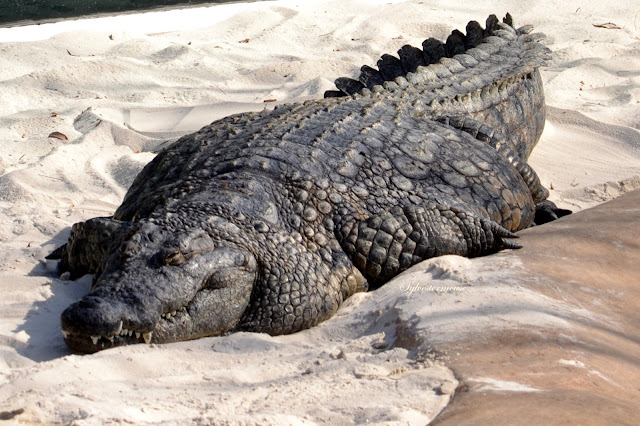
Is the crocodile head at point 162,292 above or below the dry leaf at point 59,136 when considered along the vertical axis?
above

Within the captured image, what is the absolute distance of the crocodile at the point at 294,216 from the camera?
3.36 m

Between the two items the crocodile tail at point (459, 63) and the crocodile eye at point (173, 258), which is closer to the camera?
the crocodile eye at point (173, 258)

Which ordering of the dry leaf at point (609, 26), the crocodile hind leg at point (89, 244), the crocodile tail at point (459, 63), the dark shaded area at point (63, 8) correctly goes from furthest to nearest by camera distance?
the dry leaf at point (609, 26) < the dark shaded area at point (63, 8) < the crocodile tail at point (459, 63) < the crocodile hind leg at point (89, 244)

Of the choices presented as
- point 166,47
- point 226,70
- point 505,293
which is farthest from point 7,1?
point 505,293

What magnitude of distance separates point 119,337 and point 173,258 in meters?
0.39

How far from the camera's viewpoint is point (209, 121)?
6.38 m

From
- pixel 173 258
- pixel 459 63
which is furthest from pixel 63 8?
pixel 173 258

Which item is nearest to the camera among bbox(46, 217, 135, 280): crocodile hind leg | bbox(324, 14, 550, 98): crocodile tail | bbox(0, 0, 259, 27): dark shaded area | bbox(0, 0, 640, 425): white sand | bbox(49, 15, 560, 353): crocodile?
bbox(0, 0, 640, 425): white sand

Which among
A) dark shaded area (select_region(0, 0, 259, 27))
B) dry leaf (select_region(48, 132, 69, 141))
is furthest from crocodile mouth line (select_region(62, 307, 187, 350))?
dark shaded area (select_region(0, 0, 259, 27))

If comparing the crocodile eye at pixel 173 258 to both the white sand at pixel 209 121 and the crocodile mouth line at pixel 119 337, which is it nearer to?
the crocodile mouth line at pixel 119 337

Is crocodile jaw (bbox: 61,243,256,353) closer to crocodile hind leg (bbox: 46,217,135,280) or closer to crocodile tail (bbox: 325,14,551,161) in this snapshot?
crocodile hind leg (bbox: 46,217,135,280)

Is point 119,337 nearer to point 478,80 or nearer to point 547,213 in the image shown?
point 547,213

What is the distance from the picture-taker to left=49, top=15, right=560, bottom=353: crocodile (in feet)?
11.0

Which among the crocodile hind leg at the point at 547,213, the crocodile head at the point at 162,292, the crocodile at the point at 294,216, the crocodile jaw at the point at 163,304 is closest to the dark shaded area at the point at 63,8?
the crocodile at the point at 294,216
